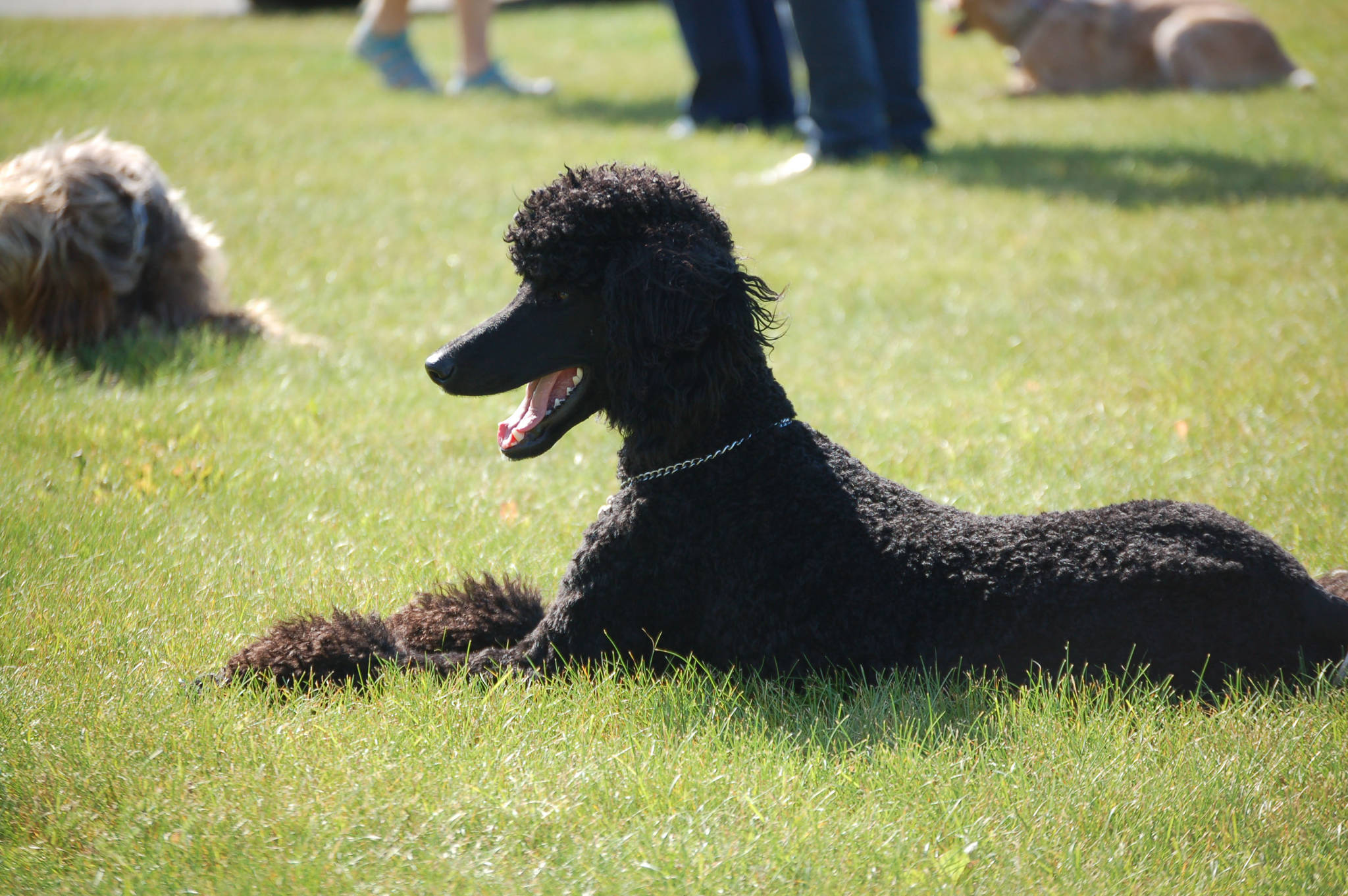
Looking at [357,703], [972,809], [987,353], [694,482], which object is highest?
[694,482]

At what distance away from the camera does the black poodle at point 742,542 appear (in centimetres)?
285

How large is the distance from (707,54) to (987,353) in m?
5.74

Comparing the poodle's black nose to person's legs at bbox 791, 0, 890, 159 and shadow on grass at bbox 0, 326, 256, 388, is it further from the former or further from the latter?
person's legs at bbox 791, 0, 890, 159

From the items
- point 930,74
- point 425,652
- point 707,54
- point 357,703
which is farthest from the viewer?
point 930,74

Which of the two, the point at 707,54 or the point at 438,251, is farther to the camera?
the point at 707,54

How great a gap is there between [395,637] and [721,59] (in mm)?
8835

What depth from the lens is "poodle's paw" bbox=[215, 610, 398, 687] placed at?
10.4ft

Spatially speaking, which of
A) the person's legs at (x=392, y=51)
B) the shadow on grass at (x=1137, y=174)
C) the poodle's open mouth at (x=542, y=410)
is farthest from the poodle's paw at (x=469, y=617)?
the person's legs at (x=392, y=51)

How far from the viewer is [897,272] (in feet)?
25.0

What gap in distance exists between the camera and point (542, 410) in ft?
10.5

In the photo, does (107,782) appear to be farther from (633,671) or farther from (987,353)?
Answer: (987,353)

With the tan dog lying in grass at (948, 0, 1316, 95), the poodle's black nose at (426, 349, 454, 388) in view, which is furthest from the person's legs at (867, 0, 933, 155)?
the poodle's black nose at (426, 349, 454, 388)

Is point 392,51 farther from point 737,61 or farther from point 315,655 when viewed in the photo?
point 315,655

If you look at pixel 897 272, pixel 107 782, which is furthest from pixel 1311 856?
pixel 897 272
